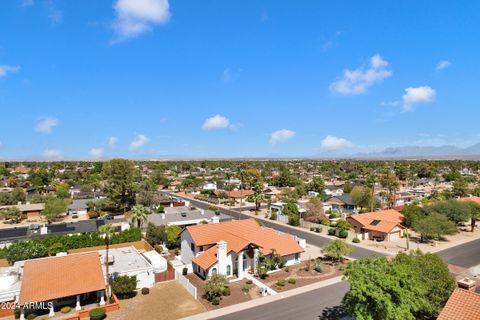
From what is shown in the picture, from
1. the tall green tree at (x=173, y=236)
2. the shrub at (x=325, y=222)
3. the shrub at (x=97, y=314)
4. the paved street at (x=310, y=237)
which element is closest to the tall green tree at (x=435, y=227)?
the paved street at (x=310, y=237)

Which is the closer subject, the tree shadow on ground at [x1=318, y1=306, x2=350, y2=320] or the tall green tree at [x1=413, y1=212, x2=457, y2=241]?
the tree shadow on ground at [x1=318, y1=306, x2=350, y2=320]

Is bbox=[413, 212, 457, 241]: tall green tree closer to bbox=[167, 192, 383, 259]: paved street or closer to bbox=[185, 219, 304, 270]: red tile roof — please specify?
bbox=[167, 192, 383, 259]: paved street

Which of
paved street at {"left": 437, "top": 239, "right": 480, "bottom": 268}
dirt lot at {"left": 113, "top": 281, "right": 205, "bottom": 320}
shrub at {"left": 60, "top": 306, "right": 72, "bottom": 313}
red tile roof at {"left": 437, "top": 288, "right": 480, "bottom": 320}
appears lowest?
paved street at {"left": 437, "top": 239, "right": 480, "bottom": 268}

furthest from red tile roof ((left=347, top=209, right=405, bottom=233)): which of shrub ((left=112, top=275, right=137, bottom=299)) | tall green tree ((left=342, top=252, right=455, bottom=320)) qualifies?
shrub ((left=112, top=275, right=137, bottom=299))

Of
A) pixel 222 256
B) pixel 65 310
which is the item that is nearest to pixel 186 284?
pixel 222 256

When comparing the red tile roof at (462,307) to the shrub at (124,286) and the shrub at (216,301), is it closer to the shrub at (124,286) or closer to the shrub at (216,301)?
the shrub at (216,301)

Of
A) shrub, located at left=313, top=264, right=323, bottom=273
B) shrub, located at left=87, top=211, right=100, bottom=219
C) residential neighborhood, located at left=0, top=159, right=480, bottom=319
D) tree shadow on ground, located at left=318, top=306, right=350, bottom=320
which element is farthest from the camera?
shrub, located at left=87, top=211, right=100, bottom=219
